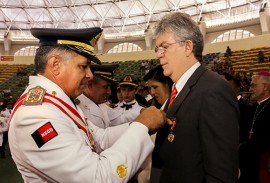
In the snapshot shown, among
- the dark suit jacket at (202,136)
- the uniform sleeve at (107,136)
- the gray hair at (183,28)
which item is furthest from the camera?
the uniform sleeve at (107,136)

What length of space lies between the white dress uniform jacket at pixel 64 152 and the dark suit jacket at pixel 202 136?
0.32 meters

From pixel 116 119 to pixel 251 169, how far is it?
6.52ft

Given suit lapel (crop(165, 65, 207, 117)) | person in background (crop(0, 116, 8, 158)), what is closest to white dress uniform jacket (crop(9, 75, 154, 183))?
suit lapel (crop(165, 65, 207, 117))

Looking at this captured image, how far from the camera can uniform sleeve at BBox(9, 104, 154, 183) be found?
114 centimetres

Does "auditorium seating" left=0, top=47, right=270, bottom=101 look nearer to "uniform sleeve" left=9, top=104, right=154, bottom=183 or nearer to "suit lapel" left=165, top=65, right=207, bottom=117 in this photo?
"suit lapel" left=165, top=65, right=207, bottom=117

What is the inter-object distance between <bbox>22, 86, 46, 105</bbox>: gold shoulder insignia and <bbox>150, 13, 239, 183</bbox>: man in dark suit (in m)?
0.75

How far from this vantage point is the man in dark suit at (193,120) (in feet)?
4.70

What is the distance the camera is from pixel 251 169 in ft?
12.0

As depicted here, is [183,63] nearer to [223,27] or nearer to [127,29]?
[223,27]

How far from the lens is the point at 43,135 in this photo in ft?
3.80

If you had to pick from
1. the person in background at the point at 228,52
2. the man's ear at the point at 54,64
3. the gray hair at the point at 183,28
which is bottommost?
the man's ear at the point at 54,64

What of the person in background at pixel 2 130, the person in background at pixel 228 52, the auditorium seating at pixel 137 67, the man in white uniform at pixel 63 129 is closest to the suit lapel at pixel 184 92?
the man in white uniform at pixel 63 129

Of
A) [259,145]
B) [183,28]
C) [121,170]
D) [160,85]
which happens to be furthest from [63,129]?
[259,145]

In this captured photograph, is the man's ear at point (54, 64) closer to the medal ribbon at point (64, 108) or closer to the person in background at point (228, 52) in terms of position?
the medal ribbon at point (64, 108)
